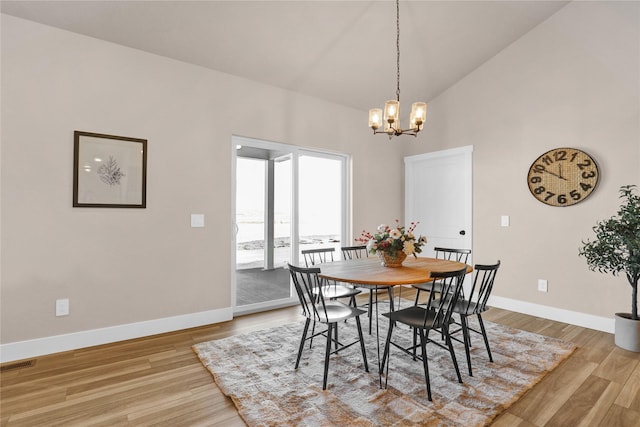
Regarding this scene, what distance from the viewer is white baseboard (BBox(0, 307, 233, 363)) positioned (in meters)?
2.73

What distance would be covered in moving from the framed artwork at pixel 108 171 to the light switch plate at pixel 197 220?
1.66ft

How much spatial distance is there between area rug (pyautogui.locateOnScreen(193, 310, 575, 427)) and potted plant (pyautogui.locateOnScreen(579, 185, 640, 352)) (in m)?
0.50

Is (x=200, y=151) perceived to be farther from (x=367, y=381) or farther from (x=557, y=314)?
(x=557, y=314)

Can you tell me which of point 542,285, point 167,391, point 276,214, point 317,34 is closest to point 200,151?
point 276,214

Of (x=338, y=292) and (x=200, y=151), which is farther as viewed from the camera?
(x=200, y=151)

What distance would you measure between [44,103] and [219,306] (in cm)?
254

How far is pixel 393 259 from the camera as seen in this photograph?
283cm

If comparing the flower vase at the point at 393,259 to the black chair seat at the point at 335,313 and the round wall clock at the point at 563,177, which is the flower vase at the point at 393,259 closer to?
the black chair seat at the point at 335,313

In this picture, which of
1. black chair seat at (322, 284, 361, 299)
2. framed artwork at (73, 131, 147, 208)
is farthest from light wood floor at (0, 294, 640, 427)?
framed artwork at (73, 131, 147, 208)

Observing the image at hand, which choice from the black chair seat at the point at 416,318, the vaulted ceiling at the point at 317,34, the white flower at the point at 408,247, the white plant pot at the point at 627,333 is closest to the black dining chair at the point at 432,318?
the black chair seat at the point at 416,318

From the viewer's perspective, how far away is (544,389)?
2295mm

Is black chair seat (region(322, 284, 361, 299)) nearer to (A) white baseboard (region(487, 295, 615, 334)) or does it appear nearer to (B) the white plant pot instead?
(A) white baseboard (region(487, 295, 615, 334))

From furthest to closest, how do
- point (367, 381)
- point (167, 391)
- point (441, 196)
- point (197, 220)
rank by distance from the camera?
1. point (441, 196)
2. point (197, 220)
3. point (367, 381)
4. point (167, 391)

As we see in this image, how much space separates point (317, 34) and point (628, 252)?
369 centimetres
